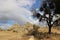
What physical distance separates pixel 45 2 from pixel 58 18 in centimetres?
418

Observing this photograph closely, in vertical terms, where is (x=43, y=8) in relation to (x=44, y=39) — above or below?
above

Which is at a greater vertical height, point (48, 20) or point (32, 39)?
point (48, 20)

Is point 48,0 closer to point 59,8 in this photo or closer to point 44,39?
point 59,8

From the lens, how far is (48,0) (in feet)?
134

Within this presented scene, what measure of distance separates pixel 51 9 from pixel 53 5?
0.89 meters

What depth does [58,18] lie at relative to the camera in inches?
1625

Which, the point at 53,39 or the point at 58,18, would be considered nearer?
the point at 53,39

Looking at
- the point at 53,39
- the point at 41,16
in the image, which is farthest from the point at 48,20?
the point at 53,39

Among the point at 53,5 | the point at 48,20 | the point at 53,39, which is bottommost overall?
the point at 53,39

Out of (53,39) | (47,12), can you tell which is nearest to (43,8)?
(47,12)

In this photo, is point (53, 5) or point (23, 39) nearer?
point (23, 39)

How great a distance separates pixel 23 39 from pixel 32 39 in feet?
5.11

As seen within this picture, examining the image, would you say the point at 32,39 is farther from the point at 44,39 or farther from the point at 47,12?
the point at 47,12

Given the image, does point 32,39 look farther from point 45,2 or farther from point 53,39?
point 45,2
